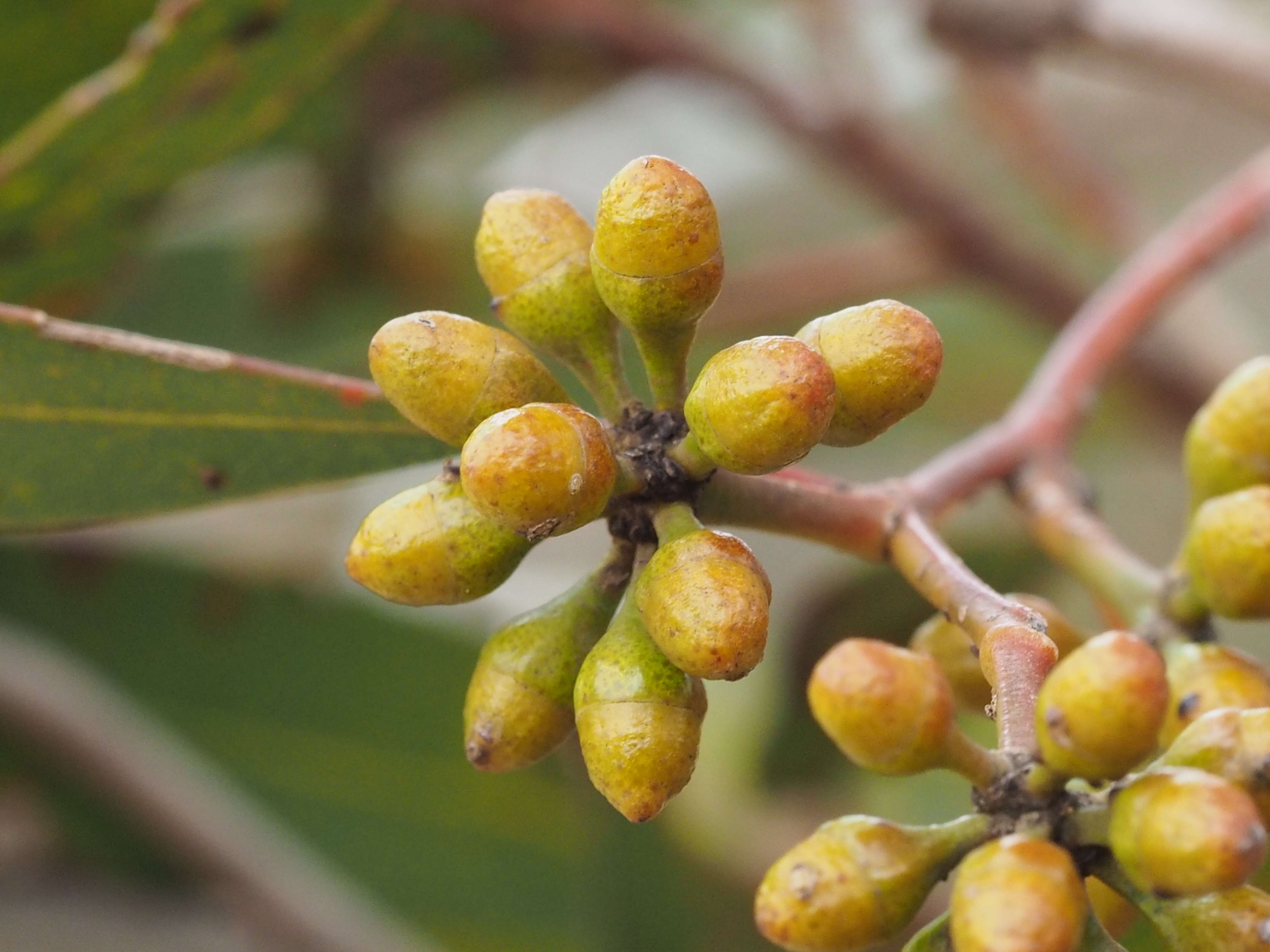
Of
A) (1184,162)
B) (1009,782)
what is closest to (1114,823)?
(1009,782)

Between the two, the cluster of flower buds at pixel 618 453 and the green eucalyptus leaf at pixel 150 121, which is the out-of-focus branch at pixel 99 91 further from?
the cluster of flower buds at pixel 618 453

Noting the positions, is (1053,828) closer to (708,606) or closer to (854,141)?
(708,606)

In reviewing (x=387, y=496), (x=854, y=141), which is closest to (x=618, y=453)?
(x=854, y=141)

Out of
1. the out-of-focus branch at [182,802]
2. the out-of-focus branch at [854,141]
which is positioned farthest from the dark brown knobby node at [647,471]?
the out-of-focus branch at [182,802]

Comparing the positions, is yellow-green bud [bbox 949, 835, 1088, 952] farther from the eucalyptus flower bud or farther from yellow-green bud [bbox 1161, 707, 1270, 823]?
the eucalyptus flower bud

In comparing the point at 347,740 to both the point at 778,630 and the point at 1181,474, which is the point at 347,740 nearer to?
the point at 778,630
